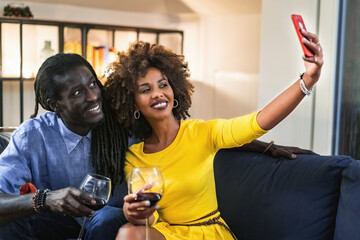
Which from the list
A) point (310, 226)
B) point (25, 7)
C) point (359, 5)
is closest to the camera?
point (310, 226)

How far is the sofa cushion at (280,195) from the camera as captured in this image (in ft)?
5.92

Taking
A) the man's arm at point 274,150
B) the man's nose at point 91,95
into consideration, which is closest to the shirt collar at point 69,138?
the man's nose at point 91,95

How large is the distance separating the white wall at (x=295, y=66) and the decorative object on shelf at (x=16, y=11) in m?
2.19

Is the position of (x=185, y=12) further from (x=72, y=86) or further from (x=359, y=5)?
(x=72, y=86)

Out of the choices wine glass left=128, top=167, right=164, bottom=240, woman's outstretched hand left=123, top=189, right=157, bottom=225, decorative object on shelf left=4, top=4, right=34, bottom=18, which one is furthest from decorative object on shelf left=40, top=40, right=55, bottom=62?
wine glass left=128, top=167, right=164, bottom=240

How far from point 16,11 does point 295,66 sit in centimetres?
258

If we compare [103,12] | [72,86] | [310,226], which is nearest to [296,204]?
[310,226]

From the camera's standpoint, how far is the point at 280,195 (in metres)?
1.89

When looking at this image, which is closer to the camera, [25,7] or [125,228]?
[125,228]

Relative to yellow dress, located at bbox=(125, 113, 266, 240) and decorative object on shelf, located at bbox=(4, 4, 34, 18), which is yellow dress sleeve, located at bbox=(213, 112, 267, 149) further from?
decorative object on shelf, located at bbox=(4, 4, 34, 18)

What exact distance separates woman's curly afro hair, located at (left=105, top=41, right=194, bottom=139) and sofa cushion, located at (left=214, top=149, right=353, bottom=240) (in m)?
0.36

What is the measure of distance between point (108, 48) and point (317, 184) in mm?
3781

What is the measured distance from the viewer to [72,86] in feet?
6.22

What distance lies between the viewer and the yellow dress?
181 centimetres
